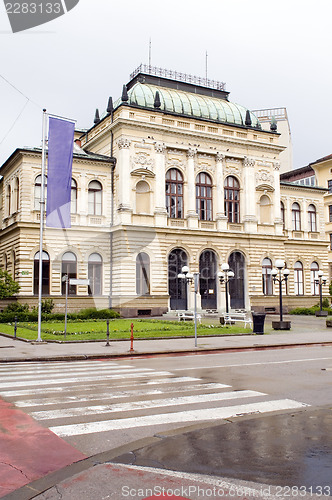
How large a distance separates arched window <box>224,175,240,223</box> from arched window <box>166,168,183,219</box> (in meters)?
5.34

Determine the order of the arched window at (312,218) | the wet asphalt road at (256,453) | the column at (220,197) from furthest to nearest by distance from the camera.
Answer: the arched window at (312,218) → the column at (220,197) → the wet asphalt road at (256,453)

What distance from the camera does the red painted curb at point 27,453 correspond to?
228 inches

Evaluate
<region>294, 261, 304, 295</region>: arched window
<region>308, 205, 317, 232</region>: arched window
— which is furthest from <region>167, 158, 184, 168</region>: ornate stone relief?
<region>308, 205, 317, 232</region>: arched window

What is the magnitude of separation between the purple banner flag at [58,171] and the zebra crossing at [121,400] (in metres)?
13.3

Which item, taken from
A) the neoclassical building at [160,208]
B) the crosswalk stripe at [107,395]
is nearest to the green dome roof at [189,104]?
the neoclassical building at [160,208]

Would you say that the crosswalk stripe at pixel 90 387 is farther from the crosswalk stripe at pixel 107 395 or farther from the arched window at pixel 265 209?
the arched window at pixel 265 209

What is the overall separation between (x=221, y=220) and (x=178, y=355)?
31.6 metres

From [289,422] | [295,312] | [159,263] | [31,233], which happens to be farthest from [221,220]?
[289,422]

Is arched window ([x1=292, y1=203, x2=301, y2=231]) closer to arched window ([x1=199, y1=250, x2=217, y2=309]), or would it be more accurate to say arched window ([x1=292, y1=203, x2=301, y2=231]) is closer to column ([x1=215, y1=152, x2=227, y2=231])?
column ([x1=215, y1=152, x2=227, y2=231])

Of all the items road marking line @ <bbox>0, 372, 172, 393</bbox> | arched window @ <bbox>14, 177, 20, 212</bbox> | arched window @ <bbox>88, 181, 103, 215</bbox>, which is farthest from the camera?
arched window @ <bbox>88, 181, 103, 215</bbox>

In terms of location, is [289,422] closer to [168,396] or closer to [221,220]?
[168,396]

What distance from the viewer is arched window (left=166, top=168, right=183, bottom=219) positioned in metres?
47.8

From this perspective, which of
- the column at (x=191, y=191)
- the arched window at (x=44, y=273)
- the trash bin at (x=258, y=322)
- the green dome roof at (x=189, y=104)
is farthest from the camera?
the green dome roof at (x=189, y=104)

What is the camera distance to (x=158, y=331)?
2748 centimetres
